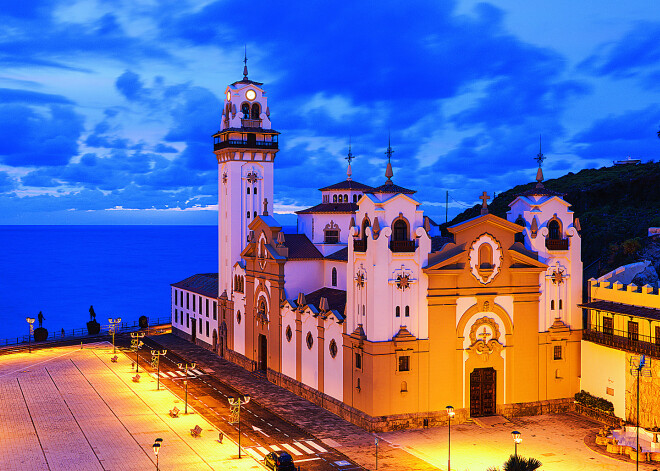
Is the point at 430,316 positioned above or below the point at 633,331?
above

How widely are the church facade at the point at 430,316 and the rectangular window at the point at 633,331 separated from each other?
479 centimetres

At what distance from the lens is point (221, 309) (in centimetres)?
6838

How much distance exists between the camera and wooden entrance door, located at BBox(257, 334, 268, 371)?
5918 cm

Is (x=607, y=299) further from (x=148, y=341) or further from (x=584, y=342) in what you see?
(x=148, y=341)

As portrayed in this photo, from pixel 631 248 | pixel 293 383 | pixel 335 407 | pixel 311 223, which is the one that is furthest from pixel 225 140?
pixel 631 248

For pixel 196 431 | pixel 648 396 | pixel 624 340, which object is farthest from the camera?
pixel 624 340

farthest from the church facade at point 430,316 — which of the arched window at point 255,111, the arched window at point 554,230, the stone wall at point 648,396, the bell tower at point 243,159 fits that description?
the arched window at point 255,111

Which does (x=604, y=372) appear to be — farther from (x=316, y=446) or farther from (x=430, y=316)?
(x=316, y=446)

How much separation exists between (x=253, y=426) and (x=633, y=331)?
2493 centimetres

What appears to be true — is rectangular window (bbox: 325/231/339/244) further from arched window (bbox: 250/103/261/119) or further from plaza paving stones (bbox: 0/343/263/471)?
plaza paving stones (bbox: 0/343/263/471)

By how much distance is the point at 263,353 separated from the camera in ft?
196

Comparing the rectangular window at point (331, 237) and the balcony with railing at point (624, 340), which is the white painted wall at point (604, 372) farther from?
the rectangular window at point (331, 237)

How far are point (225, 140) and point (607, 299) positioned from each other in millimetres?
37620

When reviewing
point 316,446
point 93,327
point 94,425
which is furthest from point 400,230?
point 93,327
